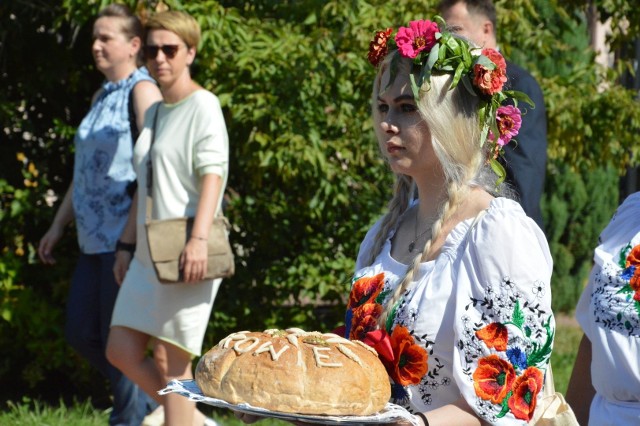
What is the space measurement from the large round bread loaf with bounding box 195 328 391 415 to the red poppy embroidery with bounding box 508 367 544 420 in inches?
11.0

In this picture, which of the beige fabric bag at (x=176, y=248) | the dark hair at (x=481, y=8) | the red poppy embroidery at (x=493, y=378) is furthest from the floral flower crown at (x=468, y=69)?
the beige fabric bag at (x=176, y=248)

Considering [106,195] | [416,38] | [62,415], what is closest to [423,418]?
[416,38]

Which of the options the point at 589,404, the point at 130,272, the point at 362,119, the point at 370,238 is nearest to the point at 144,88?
the point at 130,272

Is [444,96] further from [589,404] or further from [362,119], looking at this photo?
[362,119]

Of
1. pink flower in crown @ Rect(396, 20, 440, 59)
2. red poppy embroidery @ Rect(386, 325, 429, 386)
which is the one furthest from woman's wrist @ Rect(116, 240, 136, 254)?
red poppy embroidery @ Rect(386, 325, 429, 386)

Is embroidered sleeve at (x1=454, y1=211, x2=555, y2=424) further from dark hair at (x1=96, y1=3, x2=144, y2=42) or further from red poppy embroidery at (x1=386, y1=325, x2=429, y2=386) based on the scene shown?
dark hair at (x1=96, y1=3, x2=144, y2=42)

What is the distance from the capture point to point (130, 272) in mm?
4879

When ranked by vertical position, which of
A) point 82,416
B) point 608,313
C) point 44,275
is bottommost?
point 82,416

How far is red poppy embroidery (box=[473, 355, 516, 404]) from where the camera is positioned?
2.39 metres

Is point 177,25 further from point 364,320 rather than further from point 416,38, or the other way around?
point 364,320

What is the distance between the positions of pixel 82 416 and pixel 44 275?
99 centimetres

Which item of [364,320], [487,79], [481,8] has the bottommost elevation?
[364,320]

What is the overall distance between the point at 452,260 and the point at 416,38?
0.56 meters

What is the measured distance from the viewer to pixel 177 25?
4.94 metres
